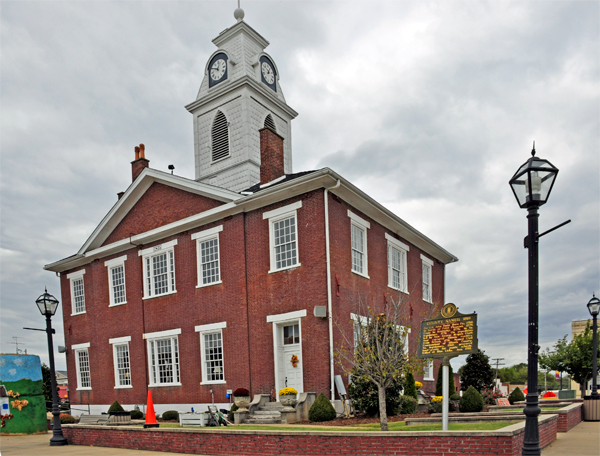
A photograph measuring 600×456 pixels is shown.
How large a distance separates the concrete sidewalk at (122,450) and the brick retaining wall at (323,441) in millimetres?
356

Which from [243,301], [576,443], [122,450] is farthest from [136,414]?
[576,443]

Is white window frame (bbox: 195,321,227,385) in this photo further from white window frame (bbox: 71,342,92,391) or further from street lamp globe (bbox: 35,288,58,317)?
white window frame (bbox: 71,342,92,391)

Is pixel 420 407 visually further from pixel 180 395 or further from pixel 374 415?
pixel 180 395

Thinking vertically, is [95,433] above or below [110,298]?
below

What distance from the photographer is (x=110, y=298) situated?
26109 millimetres

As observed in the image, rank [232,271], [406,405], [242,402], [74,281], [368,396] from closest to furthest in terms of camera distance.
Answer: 1. [368,396]
2. [406,405]
3. [242,402]
4. [232,271]
5. [74,281]

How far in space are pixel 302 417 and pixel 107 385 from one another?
12.9 meters

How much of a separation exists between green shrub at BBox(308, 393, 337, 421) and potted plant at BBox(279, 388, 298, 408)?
96 centimetres

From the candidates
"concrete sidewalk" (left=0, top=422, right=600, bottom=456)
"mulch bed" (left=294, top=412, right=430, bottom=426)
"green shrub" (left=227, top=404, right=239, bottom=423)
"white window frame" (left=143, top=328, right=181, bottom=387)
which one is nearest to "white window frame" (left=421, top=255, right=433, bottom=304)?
"concrete sidewalk" (left=0, top=422, right=600, bottom=456)

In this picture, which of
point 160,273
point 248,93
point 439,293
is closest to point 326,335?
point 160,273

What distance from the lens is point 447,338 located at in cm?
1142

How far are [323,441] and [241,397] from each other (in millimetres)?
8335

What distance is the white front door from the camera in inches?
738

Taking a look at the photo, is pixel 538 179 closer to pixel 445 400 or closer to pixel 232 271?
pixel 445 400
